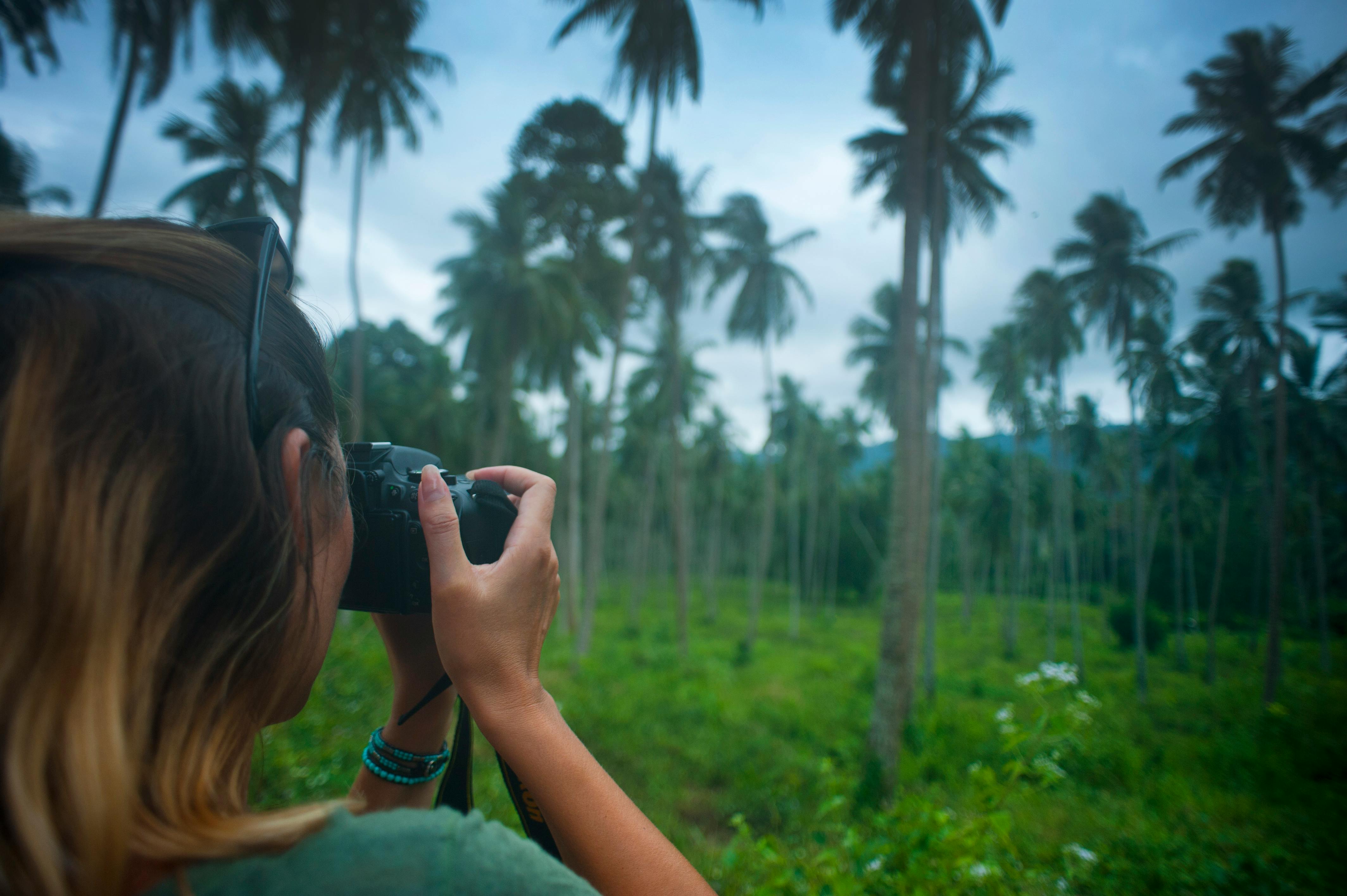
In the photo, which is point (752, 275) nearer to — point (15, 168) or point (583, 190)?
point (583, 190)

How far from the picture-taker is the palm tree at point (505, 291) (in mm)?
16469

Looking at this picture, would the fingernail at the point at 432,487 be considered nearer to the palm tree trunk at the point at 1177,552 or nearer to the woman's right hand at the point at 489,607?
the woman's right hand at the point at 489,607

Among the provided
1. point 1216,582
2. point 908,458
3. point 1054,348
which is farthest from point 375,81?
point 1216,582

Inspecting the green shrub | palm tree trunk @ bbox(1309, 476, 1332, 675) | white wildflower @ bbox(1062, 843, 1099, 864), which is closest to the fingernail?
white wildflower @ bbox(1062, 843, 1099, 864)

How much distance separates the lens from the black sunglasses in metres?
0.64

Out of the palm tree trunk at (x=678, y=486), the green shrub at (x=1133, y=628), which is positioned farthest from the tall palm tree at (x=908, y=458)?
the green shrub at (x=1133, y=628)

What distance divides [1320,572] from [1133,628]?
5.42m

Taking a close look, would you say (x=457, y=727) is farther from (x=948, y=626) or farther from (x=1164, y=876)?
(x=948, y=626)

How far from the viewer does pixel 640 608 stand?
30781 mm

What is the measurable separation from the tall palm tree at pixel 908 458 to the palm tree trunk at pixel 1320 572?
55.3ft

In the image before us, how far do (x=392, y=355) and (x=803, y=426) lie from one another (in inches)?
903

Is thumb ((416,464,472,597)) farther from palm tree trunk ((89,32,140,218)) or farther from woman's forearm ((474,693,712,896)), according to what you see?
palm tree trunk ((89,32,140,218))

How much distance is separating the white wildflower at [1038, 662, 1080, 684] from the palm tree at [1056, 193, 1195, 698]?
1708 cm

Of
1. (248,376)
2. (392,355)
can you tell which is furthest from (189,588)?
(392,355)
